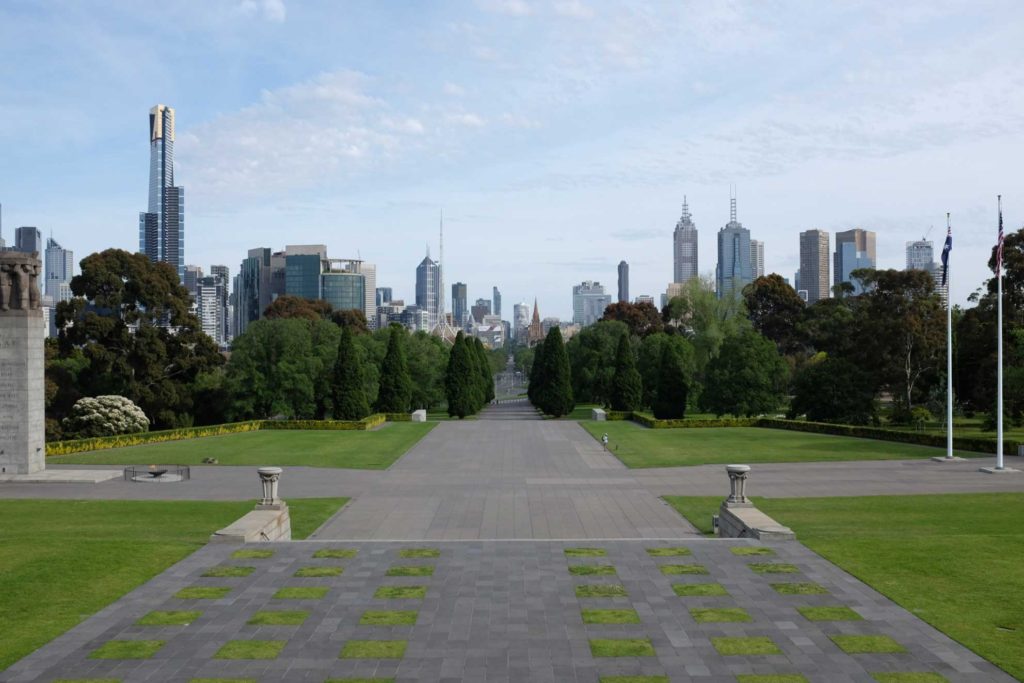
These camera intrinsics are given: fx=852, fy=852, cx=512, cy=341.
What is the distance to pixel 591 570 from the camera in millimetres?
15617

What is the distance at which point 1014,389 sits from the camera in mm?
40406

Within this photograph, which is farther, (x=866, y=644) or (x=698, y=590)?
(x=698, y=590)

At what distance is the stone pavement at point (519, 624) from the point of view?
10648 mm

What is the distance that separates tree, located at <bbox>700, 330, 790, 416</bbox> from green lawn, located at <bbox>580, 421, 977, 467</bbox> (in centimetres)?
741

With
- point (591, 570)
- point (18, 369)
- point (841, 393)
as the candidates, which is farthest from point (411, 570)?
point (841, 393)

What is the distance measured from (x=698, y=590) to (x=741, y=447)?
27.6 meters

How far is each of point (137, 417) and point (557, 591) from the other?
→ 128 ft

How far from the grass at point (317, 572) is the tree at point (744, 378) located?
47.3 m

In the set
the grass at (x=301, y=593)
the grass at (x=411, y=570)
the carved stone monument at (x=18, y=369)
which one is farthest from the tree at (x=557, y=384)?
the grass at (x=301, y=593)

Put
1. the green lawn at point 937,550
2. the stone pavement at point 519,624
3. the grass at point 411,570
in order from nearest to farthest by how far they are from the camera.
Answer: the stone pavement at point 519,624 → the green lawn at point 937,550 → the grass at point 411,570

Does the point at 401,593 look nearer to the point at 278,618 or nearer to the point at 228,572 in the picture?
the point at 278,618

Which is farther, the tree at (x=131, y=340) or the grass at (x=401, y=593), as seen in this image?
the tree at (x=131, y=340)

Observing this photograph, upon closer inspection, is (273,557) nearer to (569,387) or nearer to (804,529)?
(804,529)

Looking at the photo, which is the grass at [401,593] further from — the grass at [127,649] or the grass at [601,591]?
the grass at [127,649]
